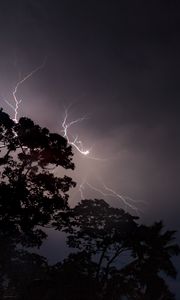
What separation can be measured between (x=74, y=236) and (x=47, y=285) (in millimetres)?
3776

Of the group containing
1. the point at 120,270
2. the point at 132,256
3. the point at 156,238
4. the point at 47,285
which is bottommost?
the point at 47,285

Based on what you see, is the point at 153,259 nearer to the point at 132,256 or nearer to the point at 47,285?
the point at 132,256

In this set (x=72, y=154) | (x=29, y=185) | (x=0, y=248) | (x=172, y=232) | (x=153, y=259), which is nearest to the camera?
(x=29, y=185)

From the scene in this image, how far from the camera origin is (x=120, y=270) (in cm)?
3109

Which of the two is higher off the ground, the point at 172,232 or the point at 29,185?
the point at 172,232

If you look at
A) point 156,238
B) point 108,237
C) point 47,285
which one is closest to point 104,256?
point 108,237

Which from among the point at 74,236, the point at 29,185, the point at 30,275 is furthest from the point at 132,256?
the point at 29,185

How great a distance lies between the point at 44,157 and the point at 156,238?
17.0m

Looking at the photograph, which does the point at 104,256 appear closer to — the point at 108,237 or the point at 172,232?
the point at 108,237

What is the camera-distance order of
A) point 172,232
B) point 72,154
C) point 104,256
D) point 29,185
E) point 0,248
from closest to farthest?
point 29,185 → point 72,154 → point 104,256 → point 0,248 → point 172,232

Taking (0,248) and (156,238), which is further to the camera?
(156,238)

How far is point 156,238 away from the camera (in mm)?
39000

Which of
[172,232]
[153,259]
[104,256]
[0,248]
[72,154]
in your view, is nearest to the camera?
[72,154]

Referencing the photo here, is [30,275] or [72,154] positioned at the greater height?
[72,154]
